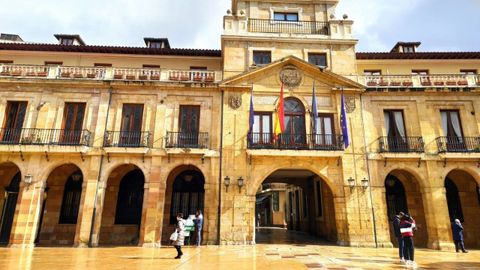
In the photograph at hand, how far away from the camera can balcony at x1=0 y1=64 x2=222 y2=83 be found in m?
16.5

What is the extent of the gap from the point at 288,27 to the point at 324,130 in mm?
7116

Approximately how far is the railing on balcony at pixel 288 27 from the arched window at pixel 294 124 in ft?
16.0

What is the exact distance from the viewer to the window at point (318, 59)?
1794 cm

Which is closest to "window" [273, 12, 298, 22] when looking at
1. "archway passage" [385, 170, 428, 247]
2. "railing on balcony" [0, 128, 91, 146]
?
"archway passage" [385, 170, 428, 247]

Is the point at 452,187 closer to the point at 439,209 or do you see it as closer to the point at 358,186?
the point at 439,209

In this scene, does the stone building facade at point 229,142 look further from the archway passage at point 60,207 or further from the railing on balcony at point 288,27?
the railing on balcony at point 288,27

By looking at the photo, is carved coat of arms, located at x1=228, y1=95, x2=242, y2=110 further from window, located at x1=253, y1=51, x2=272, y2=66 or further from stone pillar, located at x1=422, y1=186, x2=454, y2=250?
stone pillar, located at x1=422, y1=186, x2=454, y2=250

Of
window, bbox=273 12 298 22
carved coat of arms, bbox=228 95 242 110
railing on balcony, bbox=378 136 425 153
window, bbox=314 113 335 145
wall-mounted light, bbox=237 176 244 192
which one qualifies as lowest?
wall-mounted light, bbox=237 176 244 192

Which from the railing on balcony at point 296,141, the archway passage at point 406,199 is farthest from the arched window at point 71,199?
the archway passage at point 406,199

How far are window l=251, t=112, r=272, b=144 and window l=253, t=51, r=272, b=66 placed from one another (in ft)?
11.0

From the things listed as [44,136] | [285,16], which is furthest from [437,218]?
[44,136]

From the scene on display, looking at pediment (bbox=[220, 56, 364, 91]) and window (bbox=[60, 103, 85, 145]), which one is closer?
window (bbox=[60, 103, 85, 145])

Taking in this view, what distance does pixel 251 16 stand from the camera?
751 inches

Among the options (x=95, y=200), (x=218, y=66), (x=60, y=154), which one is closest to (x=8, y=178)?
(x=60, y=154)
